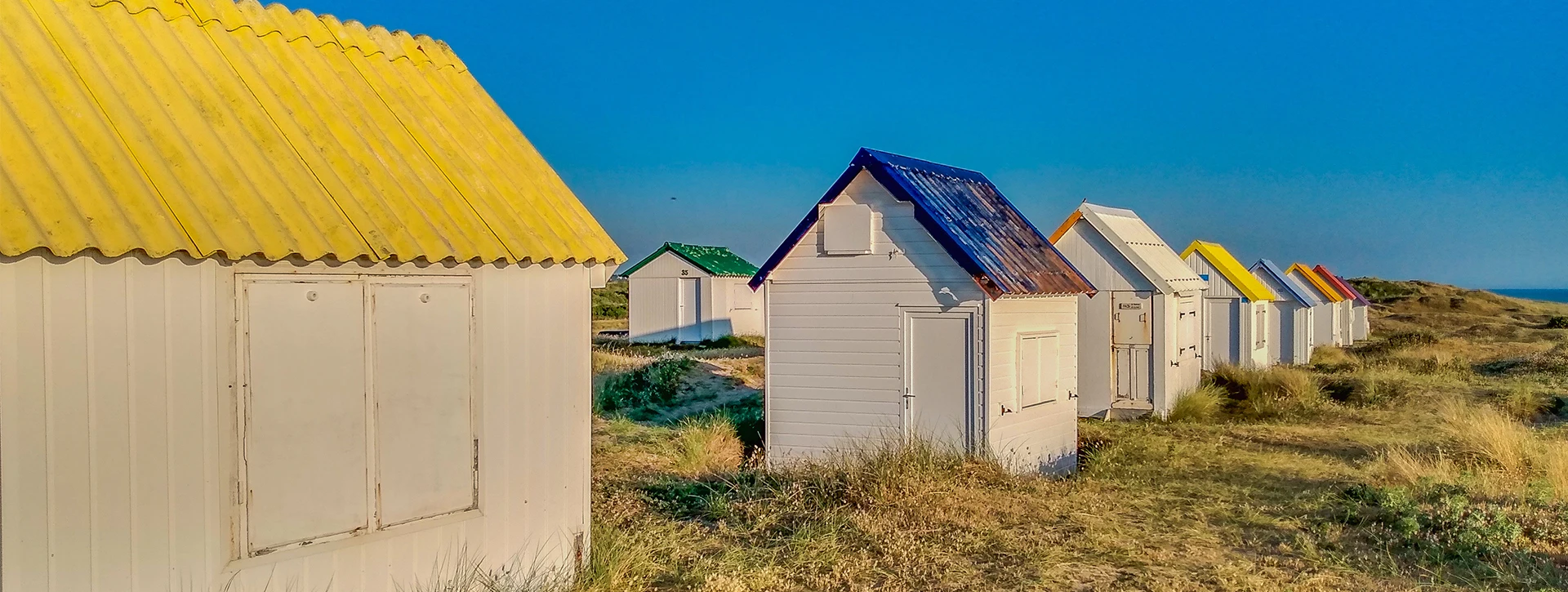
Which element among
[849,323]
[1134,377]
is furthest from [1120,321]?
[849,323]

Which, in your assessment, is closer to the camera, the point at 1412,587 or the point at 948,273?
the point at 1412,587

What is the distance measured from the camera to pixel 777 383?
12914mm

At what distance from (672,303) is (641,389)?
15.3 meters

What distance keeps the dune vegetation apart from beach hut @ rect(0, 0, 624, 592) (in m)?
1.37

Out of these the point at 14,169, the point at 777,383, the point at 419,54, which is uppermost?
the point at 419,54

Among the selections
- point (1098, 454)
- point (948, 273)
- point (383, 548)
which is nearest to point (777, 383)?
point (948, 273)

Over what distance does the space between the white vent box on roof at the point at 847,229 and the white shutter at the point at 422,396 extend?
22.7ft

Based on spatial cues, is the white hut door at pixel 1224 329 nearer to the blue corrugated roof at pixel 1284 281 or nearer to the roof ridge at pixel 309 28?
the blue corrugated roof at pixel 1284 281

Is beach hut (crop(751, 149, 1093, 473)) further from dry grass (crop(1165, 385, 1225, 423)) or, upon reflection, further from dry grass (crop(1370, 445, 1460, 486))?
dry grass (crop(1165, 385, 1225, 423))

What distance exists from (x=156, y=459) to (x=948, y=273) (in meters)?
8.50

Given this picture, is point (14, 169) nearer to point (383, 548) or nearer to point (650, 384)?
point (383, 548)

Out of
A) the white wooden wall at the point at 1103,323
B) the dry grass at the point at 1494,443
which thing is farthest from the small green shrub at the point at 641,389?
the dry grass at the point at 1494,443

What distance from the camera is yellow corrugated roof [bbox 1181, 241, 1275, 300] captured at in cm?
2469

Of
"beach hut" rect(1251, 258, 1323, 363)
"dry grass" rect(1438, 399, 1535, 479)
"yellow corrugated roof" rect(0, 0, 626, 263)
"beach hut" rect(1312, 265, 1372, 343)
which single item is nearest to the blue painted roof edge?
"beach hut" rect(1251, 258, 1323, 363)
